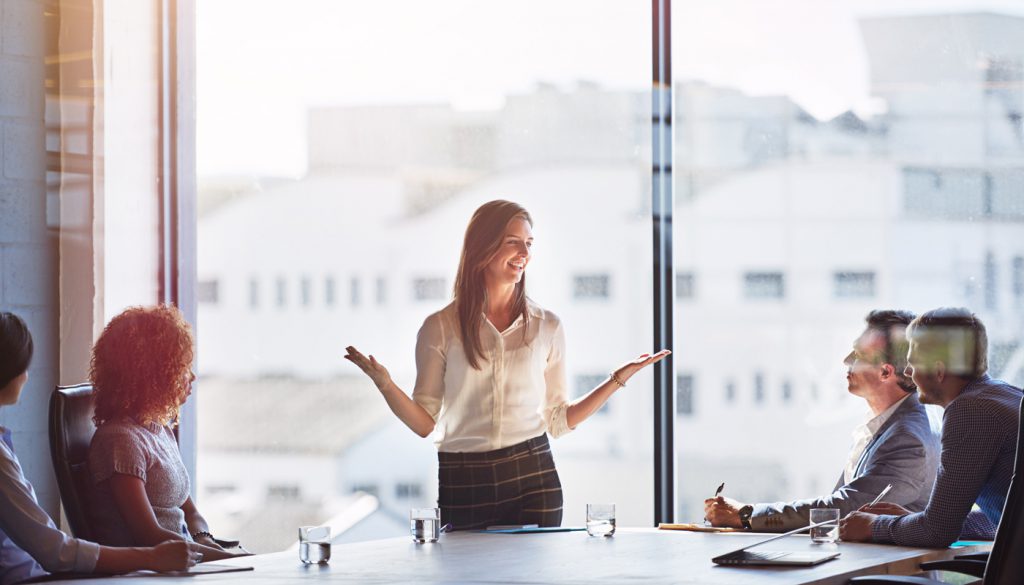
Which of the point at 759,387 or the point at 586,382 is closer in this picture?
the point at 759,387

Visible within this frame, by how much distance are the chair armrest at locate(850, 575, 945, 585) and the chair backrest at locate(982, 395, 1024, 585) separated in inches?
4.8

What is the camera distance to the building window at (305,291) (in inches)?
196

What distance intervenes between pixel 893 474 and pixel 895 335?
0.41m

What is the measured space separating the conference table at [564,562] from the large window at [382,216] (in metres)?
1.52

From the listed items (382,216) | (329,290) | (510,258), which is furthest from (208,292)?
(510,258)

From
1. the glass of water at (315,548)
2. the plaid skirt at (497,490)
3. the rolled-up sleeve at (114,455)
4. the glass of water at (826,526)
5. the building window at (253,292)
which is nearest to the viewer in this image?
the glass of water at (315,548)

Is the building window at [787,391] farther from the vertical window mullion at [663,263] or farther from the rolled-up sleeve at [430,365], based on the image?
the rolled-up sleeve at [430,365]

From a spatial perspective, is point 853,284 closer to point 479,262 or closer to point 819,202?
point 819,202

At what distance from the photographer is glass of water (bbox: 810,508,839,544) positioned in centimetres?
285

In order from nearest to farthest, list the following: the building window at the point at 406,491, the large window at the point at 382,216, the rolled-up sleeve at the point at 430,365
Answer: the rolled-up sleeve at the point at 430,365, the large window at the point at 382,216, the building window at the point at 406,491

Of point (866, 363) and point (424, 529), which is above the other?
point (866, 363)

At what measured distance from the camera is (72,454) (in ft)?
9.71

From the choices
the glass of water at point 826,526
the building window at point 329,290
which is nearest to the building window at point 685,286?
the building window at point 329,290

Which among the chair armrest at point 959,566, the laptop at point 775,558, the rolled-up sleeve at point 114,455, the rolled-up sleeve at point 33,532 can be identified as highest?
the rolled-up sleeve at point 114,455
